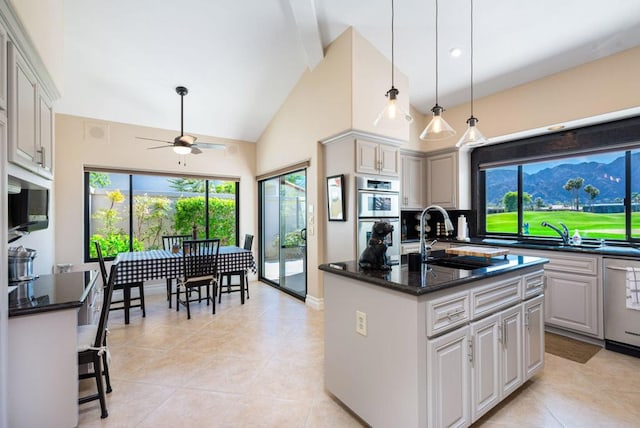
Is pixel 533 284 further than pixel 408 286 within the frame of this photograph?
Yes

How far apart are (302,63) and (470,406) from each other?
4433mm

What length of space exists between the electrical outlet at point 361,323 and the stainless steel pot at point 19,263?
2.63m

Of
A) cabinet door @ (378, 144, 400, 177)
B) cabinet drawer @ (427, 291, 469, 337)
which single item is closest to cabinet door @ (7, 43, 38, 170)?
cabinet drawer @ (427, 291, 469, 337)

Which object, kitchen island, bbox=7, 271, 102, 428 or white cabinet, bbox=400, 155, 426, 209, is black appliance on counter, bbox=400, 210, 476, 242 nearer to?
white cabinet, bbox=400, 155, 426, 209

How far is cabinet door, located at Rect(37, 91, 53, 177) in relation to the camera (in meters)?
2.35

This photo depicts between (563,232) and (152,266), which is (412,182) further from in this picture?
(152,266)

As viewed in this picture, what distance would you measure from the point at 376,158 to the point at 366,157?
0.19 m

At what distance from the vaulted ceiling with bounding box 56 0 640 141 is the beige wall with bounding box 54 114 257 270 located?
0.20 m

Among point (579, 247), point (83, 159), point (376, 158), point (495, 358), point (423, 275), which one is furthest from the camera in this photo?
point (83, 159)

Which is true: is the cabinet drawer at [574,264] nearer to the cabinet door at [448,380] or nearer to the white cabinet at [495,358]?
the white cabinet at [495,358]

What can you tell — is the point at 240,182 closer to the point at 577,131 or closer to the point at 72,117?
the point at 72,117

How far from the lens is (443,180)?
191 inches

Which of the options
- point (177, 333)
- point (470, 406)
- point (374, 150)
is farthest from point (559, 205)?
point (177, 333)

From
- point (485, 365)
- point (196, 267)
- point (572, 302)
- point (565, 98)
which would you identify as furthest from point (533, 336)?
point (196, 267)
